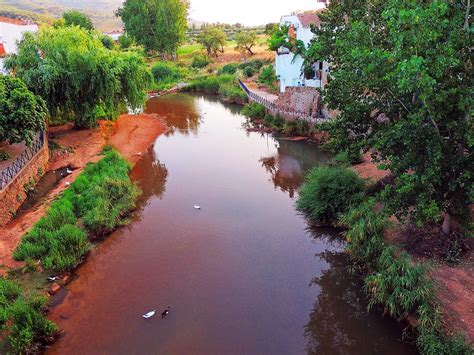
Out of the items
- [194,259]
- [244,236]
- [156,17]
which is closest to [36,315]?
[194,259]

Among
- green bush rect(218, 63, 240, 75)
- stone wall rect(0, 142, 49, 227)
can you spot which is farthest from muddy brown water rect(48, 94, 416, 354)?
green bush rect(218, 63, 240, 75)

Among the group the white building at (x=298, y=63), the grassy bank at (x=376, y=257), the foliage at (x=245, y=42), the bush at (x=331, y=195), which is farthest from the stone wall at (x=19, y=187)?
the foliage at (x=245, y=42)

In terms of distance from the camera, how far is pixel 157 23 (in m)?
67.9

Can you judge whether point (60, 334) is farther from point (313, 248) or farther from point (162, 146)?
point (162, 146)

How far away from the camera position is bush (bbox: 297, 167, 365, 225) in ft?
57.2

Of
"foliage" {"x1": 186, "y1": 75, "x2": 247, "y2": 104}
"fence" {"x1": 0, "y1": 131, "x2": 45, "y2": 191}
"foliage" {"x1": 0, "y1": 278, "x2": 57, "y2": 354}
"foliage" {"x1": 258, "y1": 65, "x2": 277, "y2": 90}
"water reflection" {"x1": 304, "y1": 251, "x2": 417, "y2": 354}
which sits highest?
"foliage" {"x1": 258, "y1": 65, "x2": 277, "y2": 90}

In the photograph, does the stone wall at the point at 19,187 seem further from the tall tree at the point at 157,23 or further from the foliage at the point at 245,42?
the tall tree at the point at 157,23

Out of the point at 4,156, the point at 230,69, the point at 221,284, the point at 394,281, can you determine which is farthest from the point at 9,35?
the point at 394,281

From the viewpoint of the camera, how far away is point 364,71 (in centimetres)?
1224

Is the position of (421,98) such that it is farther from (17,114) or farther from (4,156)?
(4,156)

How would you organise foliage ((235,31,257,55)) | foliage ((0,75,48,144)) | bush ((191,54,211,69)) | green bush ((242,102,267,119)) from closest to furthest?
foliage ((0,75,48,144)) < green bush ((242,102,267,119)) < foliage ((235,31,257,55)) < bush ((191,54,211,69))

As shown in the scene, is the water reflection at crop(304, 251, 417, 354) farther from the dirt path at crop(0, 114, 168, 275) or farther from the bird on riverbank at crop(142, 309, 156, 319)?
the dirt path at crop(0, 114, 168, 275)

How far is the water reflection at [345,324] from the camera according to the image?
37.4 ft

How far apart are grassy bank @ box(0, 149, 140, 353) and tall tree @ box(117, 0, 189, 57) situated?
50.1 metres
